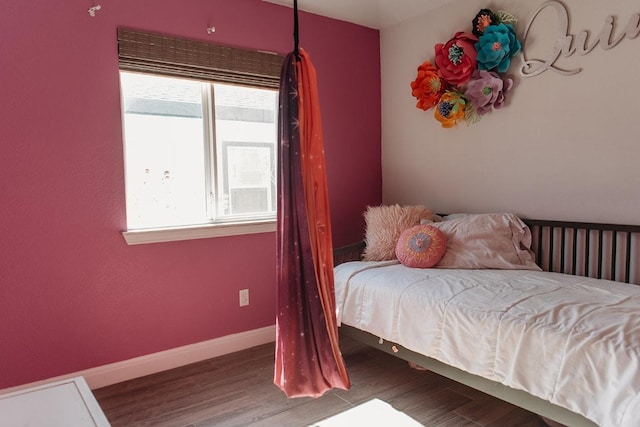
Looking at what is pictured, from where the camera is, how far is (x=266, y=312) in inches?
118

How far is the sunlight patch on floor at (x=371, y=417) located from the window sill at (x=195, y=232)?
126 cm

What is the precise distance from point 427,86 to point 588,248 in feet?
4.65

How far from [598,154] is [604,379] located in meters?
1.37

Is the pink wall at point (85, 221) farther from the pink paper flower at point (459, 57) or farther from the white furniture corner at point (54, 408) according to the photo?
the pink paper flower at point (459, 57)

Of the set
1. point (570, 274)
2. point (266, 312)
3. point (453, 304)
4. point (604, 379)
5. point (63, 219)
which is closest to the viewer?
point (604, 379)

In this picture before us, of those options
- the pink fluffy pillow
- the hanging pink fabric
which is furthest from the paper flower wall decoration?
the hanging pink fabric

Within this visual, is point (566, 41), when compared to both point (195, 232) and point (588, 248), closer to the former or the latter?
point (588, 248)

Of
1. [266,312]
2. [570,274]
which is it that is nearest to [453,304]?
[570,274]

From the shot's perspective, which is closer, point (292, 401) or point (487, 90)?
point (292, 401)

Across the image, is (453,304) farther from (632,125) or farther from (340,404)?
(632,125)

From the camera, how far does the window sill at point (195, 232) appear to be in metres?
2.46

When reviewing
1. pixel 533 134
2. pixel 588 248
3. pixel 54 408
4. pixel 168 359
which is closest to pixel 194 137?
pixel 168 359

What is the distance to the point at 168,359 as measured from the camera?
8.57 feet

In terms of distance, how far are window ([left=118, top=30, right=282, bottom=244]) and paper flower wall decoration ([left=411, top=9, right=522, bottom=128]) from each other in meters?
1.05
